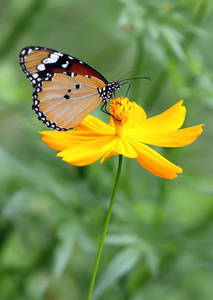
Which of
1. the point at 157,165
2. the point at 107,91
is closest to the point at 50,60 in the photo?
the point at 107,91

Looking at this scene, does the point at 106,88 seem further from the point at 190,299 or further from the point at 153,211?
the point at 190,299

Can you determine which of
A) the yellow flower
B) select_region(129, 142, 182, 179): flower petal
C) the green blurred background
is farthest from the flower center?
the green blurred background

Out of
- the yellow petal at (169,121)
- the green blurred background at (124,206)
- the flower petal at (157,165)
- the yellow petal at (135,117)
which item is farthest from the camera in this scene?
the green blurred background at (124,206)

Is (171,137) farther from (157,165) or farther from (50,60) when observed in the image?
(50,60)

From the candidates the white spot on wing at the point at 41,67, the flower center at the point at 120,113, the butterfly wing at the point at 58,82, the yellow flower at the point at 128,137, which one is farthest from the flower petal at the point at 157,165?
the white spot on wing at the point at 41,67

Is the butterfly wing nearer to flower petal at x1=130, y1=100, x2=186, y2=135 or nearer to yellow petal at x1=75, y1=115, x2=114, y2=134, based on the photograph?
yellow petal at x1=75, y1=115, x2=114, y2=134

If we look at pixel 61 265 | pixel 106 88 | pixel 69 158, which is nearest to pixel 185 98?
pixel 106 88

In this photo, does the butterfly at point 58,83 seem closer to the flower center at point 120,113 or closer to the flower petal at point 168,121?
the flower center at point 120,113
